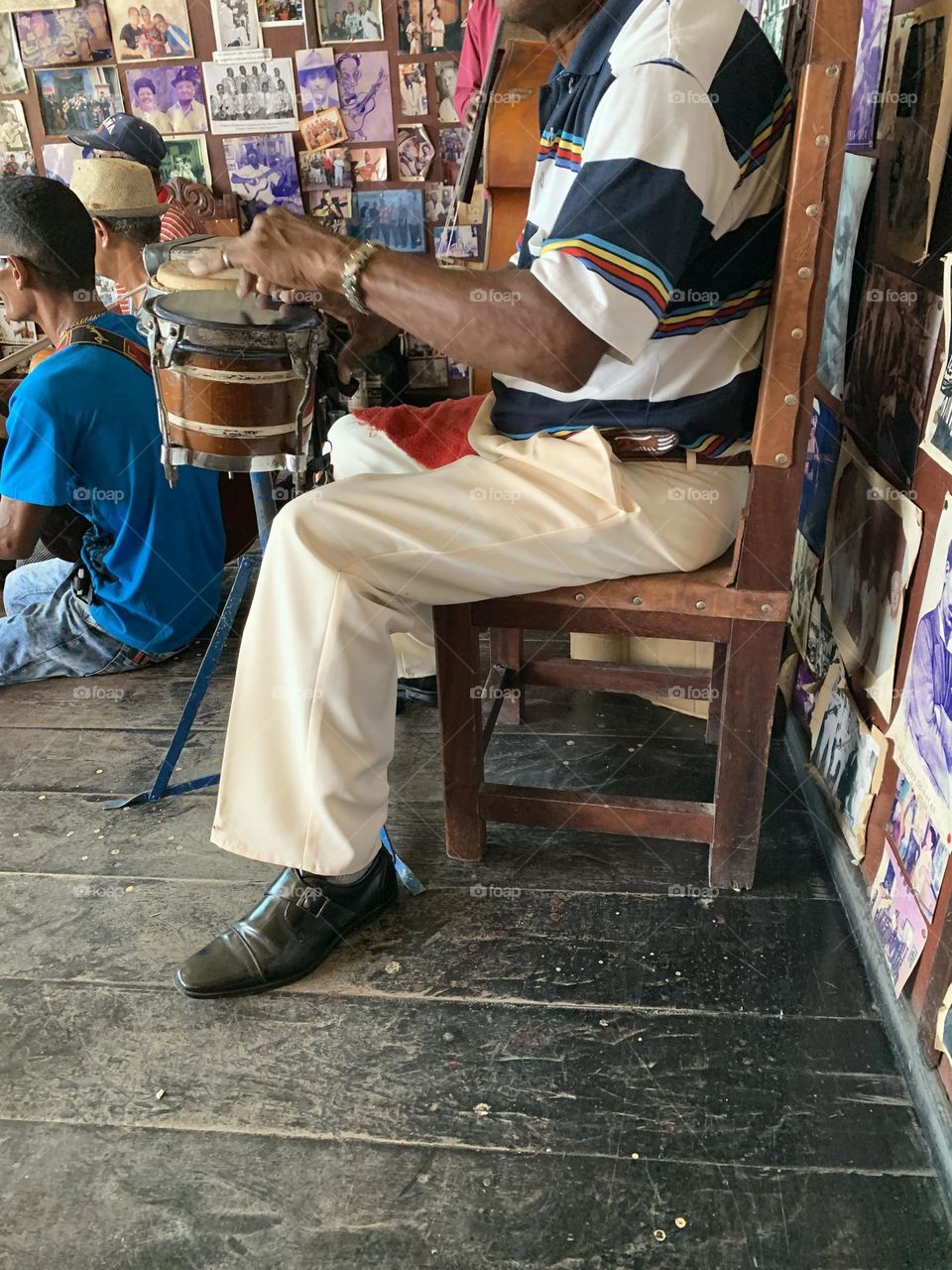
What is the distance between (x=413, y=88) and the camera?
3795mm

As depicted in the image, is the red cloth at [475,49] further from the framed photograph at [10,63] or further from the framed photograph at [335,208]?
the framed photograph at [10,63]

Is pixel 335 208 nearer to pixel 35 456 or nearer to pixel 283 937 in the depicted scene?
pixel 35 456

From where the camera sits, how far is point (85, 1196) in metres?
1.16

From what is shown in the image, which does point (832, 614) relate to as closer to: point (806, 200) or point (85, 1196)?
point (806, 200)

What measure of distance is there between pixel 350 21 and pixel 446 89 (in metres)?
0.43

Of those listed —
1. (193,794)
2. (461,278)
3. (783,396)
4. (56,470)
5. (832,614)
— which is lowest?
(193,794)

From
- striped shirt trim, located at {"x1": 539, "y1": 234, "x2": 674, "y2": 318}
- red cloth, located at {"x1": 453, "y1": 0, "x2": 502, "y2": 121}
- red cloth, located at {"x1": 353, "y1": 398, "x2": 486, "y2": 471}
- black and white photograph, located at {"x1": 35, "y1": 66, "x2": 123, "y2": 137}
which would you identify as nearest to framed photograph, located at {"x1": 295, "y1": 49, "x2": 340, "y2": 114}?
red cloth, located at {"x1": 453, "y1": 0, "x2": 502, "y2": 121}

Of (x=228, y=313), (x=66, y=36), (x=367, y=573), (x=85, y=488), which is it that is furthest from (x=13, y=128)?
(x=367, y=573)

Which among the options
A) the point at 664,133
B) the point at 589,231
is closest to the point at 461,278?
the point at 589,231

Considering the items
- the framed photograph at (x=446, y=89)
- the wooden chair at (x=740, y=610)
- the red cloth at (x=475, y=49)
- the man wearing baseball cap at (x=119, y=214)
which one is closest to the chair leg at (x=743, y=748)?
the wooden chair at (x=740, y=610)

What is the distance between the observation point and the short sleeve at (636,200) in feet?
3.86

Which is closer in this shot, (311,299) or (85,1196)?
(85,1196)

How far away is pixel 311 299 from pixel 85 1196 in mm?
1327

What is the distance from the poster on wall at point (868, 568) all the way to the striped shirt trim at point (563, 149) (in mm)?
657
